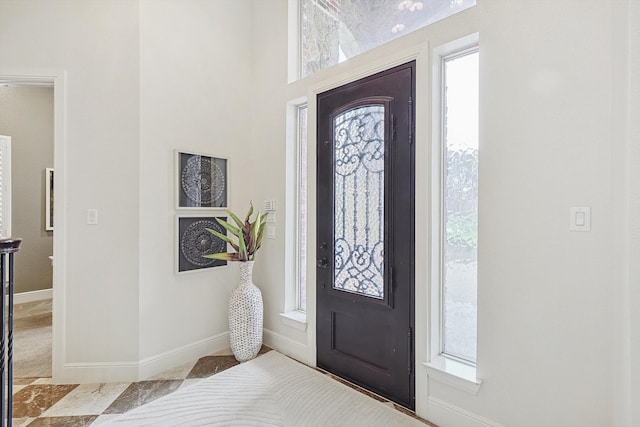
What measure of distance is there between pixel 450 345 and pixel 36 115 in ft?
18.5

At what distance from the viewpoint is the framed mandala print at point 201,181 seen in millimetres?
2701

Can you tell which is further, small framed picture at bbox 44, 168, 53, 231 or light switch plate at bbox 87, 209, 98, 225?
small framed picture at bbox 44, 168, 53, 231

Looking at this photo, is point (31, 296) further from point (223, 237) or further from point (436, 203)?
point (436, 203)

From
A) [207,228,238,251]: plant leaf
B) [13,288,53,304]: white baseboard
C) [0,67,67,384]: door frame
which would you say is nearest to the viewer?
[0,67,67,384]: door frame

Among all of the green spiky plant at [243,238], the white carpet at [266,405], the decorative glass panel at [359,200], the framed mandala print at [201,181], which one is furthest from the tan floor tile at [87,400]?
the decorative glass panel at [359,200]

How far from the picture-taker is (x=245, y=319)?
8.86ft

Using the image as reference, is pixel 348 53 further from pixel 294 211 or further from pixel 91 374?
pixel 91 374

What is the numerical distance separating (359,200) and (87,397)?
2265 mm

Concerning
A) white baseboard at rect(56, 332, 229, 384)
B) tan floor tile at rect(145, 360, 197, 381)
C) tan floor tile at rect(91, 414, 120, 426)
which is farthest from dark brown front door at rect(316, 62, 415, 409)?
tan floor tile at rect(91, 414, 120, 426)

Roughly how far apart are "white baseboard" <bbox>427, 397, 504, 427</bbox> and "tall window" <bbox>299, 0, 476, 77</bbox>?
2.30 metres

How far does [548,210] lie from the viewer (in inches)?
62.2

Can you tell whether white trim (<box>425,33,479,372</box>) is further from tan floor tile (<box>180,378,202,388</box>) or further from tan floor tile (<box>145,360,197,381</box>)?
tan floor tile (<box>145,360,197,381</box>)

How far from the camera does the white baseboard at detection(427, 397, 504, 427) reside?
177cm

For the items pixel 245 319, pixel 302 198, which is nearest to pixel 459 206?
pixel 302 198
